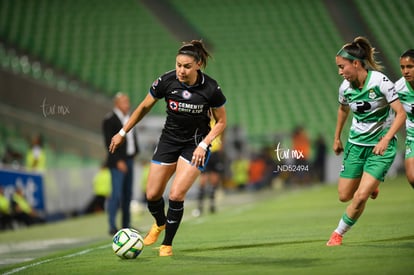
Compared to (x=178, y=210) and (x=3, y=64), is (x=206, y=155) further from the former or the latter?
(x=3, y=64)

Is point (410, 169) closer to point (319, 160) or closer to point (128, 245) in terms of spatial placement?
point (128, 245)

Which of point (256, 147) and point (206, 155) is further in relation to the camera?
point (256, 147)

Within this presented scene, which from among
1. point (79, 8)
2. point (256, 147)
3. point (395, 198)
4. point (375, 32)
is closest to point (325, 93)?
point (256, 147)

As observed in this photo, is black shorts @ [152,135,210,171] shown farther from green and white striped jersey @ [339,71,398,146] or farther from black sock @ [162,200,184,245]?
green and white striped jersey @ [339,71,398,146]

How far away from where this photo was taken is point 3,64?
28.6 metres

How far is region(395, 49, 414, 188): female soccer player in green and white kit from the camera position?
865 cm

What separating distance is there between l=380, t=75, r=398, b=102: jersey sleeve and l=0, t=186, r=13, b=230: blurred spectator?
1180 cm

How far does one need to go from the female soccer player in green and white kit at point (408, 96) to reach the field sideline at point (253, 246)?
862 mm

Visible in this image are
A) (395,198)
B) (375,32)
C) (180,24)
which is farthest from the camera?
(180,24)

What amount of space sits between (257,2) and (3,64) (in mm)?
13816

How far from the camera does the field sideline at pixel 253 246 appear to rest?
25.6 feet

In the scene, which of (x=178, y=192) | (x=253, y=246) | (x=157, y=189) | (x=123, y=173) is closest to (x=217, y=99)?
(x=178, y=192)

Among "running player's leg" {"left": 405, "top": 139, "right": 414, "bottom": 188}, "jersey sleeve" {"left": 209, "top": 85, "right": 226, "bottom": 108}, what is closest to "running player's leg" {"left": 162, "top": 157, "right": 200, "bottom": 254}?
"jersey sleeve" {"left": 209, "top": 85, "right": 226, "bottom": 108}

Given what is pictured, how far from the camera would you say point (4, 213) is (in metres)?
18.4
